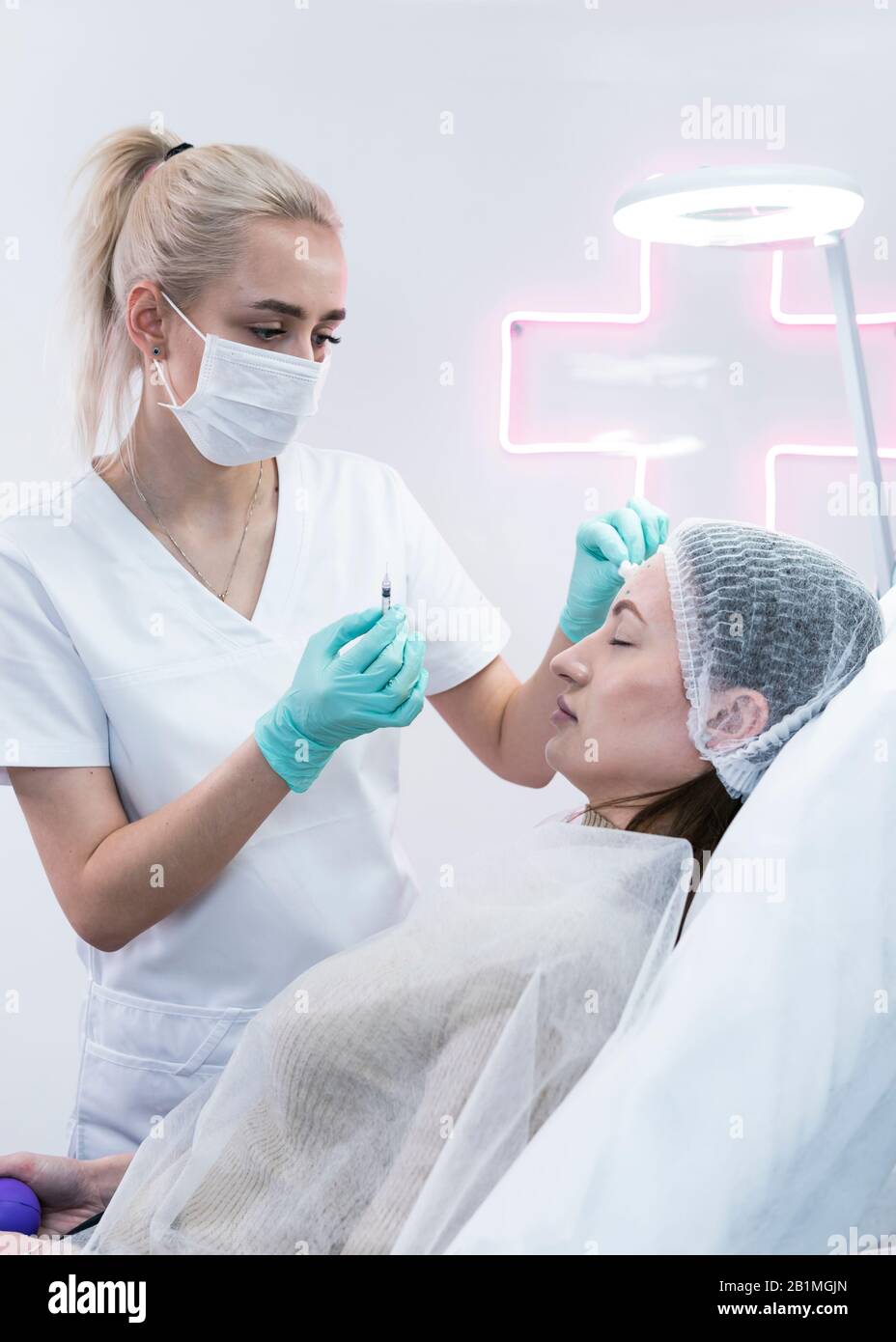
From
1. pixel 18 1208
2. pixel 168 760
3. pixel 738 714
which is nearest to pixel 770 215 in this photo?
pixel 738 714

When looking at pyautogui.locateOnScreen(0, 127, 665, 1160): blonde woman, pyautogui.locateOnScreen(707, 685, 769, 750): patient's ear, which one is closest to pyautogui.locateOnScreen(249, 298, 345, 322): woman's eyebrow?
pyautogui.locateOnScreen(0, 127, 665, 1160): blonde woman

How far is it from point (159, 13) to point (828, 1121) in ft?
6.72

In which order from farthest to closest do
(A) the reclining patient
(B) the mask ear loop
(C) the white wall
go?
(C) the white wall
(B) the mask ear loop
(A) the reclining patient

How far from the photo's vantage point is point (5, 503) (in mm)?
2137

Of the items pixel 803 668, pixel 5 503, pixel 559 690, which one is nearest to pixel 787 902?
pixel 803 668

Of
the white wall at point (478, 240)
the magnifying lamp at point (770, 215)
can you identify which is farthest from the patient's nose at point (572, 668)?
the white wall at point (478, 240)

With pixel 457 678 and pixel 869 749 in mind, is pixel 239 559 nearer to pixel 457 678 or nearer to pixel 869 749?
pixel 457 678

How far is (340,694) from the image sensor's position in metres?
1.23

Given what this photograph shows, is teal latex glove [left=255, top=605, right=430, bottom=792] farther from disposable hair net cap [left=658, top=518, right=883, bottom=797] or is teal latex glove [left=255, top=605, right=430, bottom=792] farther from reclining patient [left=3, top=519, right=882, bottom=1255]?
disposable hair net cap [left=658, top=518, right=883, bottom=797]

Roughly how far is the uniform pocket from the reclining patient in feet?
0.48

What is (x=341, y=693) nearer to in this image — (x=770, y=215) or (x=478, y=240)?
(x=770, y=215)

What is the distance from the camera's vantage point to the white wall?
85.7 inches

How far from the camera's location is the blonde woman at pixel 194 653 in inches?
50.5

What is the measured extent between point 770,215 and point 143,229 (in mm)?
746
